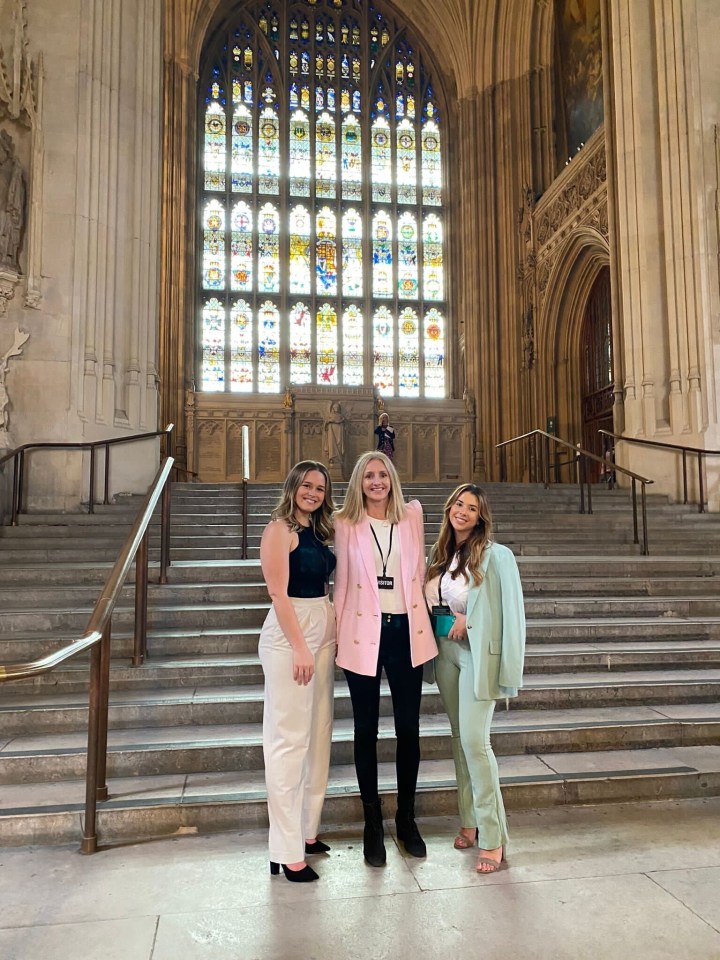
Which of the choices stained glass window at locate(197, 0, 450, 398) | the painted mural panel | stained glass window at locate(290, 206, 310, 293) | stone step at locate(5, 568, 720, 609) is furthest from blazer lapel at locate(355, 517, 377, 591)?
stained glass window at locate(290, 206, 310, 293)

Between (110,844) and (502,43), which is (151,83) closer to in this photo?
(110,844)

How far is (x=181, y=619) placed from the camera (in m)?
5.11

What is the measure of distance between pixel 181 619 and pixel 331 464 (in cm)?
1171

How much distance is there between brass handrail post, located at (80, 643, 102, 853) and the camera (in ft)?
9.59

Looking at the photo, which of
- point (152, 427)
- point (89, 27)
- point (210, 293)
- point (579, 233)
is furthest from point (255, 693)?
→ point (210, 293)

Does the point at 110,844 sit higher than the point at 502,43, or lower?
lower

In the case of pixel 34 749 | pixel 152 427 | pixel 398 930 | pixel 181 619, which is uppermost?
pixel 152 427

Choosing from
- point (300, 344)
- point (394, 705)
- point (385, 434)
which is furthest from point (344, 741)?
point (300, 344)

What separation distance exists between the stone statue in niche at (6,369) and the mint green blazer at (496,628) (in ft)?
23.5

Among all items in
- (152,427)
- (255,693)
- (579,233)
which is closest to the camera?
(255,693)

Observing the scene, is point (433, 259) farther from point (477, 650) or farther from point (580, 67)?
point (477, 650)

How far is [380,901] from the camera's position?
252 cm

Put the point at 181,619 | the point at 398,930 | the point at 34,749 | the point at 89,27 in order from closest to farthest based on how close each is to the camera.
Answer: the point at 398,930
the point at 34,749
the point at 181,619
the point at 89,27

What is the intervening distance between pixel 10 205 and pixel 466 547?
315 inches
